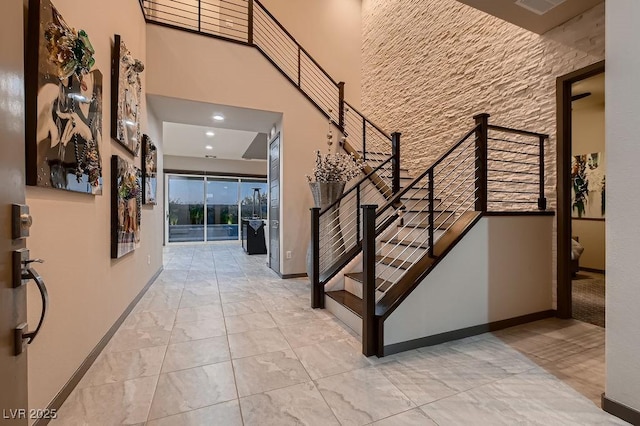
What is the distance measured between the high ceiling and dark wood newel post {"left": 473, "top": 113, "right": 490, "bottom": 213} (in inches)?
43.8

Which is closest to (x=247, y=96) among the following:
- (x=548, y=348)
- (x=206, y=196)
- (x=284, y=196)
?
(x=284, y=196)

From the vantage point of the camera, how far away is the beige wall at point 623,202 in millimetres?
1648

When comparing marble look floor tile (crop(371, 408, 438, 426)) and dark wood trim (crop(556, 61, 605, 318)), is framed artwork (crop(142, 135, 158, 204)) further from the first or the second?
dark wood trim (crop(556, 61, 605, 318))

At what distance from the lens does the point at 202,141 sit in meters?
8.18

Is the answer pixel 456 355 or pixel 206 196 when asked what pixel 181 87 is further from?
pixel 206 196

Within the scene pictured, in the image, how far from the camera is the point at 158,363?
90.5 inches

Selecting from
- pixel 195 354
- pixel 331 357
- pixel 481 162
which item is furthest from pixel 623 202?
pixel 195 354

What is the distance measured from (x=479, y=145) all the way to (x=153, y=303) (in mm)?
4310

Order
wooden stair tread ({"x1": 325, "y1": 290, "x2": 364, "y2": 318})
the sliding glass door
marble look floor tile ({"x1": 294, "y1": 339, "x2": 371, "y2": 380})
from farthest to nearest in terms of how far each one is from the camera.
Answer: the sliding glass door < wooden stair tread ({"x1": 325, "y1": 290, "x2": 364, "y2": 318}) < marble look floor tile ({"x1": 294, "y1": 339, "x2": 371, "y2": 380})

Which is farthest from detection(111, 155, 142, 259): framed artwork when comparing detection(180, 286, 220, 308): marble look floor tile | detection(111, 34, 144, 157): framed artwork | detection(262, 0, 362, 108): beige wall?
detection(262, 0, 362, 108): beige wall

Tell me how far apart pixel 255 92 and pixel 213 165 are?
644cm

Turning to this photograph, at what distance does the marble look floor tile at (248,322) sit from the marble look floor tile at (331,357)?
681 mm

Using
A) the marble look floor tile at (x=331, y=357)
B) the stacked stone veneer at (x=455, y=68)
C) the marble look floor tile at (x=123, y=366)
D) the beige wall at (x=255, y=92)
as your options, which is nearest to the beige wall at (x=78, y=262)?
the marble look floor tile at (x=123, y=366)

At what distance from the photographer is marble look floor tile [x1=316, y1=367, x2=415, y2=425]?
5.66 ft
